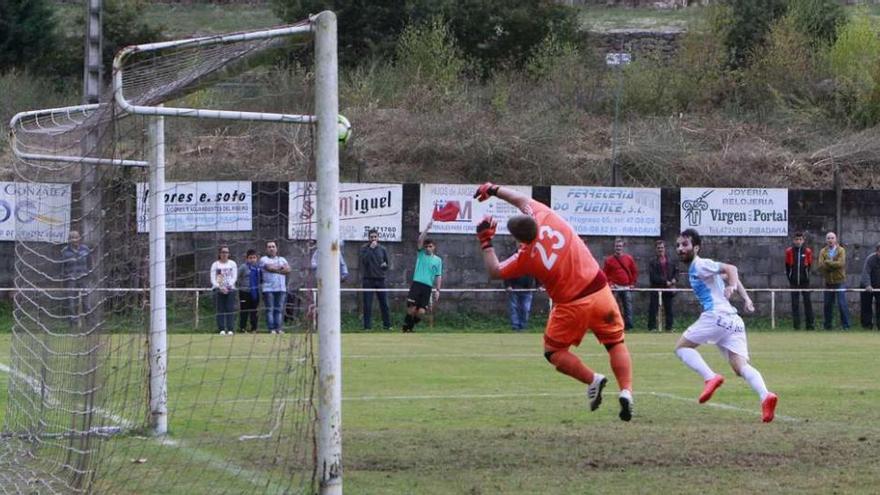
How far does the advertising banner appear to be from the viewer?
30.9 metres

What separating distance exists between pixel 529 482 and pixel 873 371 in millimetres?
10150

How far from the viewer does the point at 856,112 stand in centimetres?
4041

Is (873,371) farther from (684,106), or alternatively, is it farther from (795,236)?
(684,106)

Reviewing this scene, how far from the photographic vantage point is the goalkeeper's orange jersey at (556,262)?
10969mm

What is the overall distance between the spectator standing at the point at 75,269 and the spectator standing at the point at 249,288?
598cm

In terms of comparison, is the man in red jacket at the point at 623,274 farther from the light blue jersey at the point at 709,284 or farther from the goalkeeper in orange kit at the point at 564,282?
the goalkeeper in orange kit at the point at 564,282

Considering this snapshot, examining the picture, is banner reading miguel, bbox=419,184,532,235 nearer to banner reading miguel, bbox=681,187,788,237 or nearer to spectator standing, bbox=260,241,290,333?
banner reading miguel, bbox=681,187,788,237

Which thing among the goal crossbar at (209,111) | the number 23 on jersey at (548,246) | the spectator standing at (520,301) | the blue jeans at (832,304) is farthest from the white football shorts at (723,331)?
the blue jeans at (832,304)

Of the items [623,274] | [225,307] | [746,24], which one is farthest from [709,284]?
[746,24]

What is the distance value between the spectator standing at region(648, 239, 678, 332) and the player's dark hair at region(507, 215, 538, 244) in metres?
18.7

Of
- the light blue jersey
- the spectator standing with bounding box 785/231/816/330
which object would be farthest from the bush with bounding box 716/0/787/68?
the light blue jersey

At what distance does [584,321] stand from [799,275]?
2009cm

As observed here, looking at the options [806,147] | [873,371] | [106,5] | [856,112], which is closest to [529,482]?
[873,371]

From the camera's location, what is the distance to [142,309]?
11336mm
